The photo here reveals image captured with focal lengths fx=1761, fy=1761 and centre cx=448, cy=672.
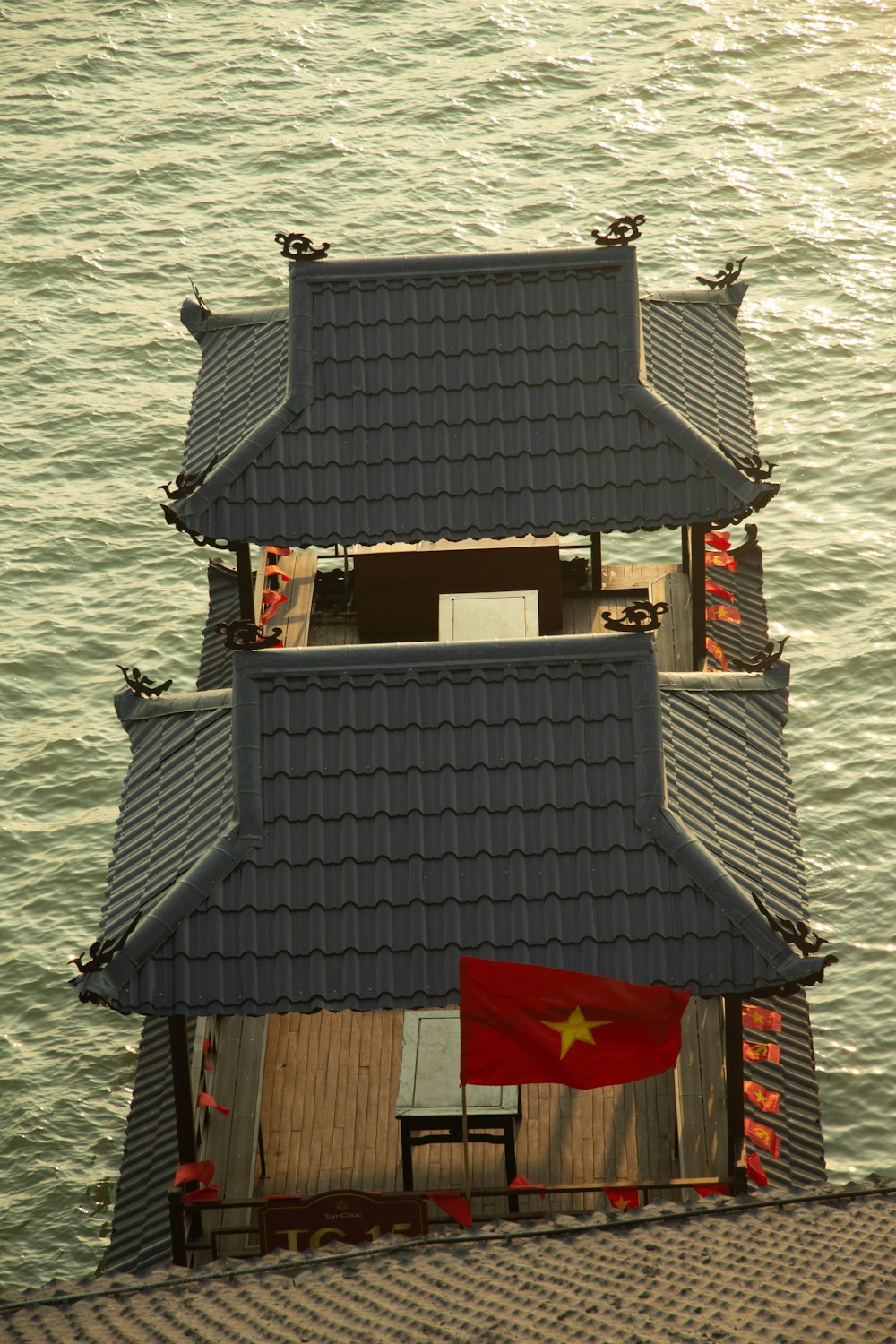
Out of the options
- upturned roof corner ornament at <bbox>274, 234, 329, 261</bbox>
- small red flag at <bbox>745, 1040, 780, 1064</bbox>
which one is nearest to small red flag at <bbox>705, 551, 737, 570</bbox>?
upturned roof corner ornament at <bbox>274, 234, 329, 261</bbox>

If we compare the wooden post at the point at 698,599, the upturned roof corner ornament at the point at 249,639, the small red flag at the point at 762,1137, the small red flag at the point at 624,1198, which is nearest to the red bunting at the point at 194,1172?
the small red flag at the point at 624,1198

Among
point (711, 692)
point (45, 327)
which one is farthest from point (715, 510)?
point (45, 327)

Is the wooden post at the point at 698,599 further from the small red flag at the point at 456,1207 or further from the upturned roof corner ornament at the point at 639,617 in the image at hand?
the small red flag at the point at 456,1207

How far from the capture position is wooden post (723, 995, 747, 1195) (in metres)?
18.5

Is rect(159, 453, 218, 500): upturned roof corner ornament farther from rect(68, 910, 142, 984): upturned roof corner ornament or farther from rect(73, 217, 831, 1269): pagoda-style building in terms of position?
rect(68, 910, 142, 984): upturned roof corner ornament

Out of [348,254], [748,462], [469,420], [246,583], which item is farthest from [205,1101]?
[348,254]

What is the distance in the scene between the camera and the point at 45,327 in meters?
52.0

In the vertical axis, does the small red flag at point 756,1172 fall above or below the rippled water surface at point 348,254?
below

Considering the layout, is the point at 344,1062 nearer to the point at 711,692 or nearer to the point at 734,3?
the point at 711,692

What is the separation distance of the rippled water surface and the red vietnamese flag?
41.1 ft

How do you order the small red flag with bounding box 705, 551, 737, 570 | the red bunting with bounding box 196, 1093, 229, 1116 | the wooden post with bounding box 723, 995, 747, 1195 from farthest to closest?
the small red flag with bounding box 705, 551, 737, 570
the red bunting with bounding box 196, 1093, 229, 1116
the wooden post with bounding box 723, 995, 747, 1195

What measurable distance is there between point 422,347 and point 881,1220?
Result: 1323 cm

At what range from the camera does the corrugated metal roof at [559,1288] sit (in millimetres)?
13750

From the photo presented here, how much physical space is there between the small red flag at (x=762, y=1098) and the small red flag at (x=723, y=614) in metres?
9.35
